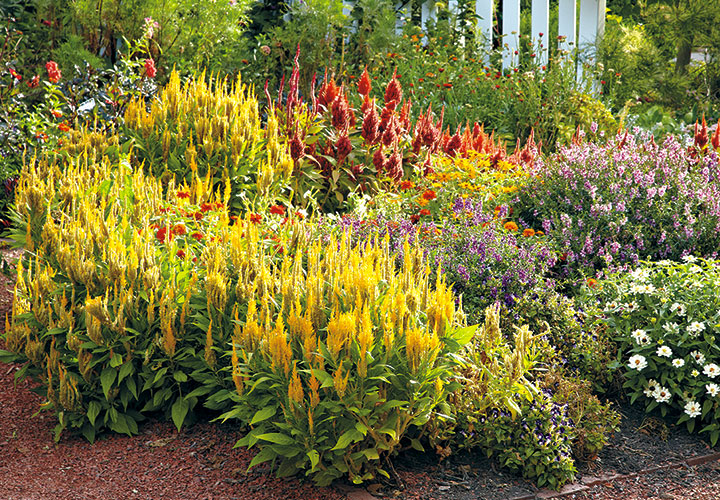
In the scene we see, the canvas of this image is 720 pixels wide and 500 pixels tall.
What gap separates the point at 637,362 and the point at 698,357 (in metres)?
0.28

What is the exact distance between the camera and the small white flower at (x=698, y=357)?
11.4ft

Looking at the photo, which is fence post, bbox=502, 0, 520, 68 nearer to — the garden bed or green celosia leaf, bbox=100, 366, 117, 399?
the garden bed

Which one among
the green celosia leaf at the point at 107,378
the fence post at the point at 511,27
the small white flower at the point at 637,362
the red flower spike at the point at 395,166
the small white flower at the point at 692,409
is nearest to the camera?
the green celosia leaf at the point at 107,378

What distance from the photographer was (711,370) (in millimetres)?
3461

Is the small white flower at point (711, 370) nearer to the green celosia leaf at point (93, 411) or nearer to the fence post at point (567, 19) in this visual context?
the green celosia leaf at point (93, 411)

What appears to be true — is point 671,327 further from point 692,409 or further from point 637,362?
point 692,409

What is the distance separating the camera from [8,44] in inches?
271

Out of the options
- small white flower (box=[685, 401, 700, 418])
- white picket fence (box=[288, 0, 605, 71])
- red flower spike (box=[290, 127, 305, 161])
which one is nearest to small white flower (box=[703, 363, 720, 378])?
small white flower (box=[685, 401, 700, 418])

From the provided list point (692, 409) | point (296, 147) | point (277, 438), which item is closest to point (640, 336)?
point (692, 409)

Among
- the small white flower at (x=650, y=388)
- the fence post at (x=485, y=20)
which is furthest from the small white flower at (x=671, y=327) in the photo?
the fence post at (x=485, y=20)

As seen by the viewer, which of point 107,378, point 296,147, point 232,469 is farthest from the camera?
point 296,147

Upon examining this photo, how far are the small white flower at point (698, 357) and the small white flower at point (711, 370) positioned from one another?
0.03 m

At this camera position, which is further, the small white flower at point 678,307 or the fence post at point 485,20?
the fence post at point 485,20

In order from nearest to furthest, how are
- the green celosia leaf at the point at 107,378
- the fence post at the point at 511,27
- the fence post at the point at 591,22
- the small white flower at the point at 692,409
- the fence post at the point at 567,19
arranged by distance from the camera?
the green celosia leaf at the point at 107,378 → the small white flower at the point at 692,409 → the fence post at the point at 511,27 → the fence post at the point at 567,19 → the fence post at the point at 591,22
